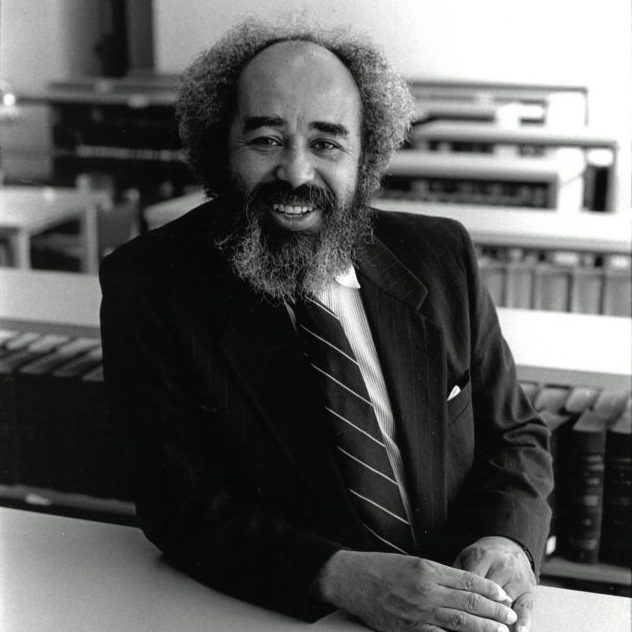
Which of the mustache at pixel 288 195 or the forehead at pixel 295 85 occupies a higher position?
the forehead at pixel 295 85

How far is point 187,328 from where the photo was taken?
1393 millimetres

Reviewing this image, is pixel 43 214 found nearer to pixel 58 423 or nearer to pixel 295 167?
pixel 58 423

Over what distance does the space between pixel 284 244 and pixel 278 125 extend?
0.19 metres

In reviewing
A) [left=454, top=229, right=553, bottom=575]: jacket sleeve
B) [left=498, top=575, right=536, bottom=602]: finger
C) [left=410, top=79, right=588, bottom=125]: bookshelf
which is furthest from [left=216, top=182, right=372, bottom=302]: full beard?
[left=410, top=79, right=588, bottom=125]: bookshelf

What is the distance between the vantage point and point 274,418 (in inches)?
54.0

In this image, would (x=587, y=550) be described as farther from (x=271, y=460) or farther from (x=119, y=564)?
(x=119, y=564)

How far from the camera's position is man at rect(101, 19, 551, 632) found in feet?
4.40

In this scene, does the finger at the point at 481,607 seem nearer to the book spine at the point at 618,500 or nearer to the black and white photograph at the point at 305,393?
the black and white photograph at the point at 305,393

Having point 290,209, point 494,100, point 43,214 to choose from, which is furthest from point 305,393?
point 494,100

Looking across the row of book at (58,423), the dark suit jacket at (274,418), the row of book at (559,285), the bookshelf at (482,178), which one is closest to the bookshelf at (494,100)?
the bookshelf at (482,178)

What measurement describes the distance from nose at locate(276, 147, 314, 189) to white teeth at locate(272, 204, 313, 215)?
0.17 feet

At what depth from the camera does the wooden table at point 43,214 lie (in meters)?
3.80

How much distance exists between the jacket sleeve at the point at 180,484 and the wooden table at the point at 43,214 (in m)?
2.54

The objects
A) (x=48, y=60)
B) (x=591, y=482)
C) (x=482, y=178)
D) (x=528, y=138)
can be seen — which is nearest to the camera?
(x=591, y=482)
